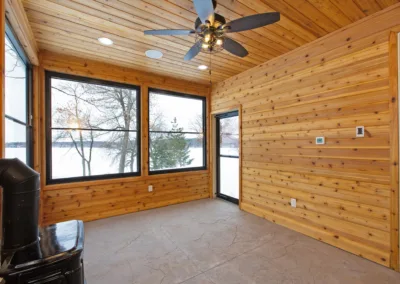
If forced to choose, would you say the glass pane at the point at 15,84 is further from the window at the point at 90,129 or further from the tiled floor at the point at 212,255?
the tiled floor at the point at 212,255

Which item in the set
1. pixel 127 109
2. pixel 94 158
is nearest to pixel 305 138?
pixel 127 109

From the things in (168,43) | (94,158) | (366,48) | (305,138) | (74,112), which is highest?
(168,43)

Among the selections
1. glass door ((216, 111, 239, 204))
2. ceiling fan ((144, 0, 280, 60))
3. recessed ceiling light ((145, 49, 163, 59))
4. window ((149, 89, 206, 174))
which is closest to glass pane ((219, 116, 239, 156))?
glass door ((216, 111, 239, 204))

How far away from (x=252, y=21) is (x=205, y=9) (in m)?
0.45

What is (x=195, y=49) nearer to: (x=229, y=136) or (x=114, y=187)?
(x=229, y=136)

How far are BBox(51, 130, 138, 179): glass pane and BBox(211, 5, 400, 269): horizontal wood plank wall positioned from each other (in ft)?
8.15

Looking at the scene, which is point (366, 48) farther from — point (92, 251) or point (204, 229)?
point (92, 251)

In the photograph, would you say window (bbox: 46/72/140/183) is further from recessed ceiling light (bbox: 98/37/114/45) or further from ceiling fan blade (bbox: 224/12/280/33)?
ceiling fan blade (bbox: 224/12/280/33)

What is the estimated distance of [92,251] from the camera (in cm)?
248

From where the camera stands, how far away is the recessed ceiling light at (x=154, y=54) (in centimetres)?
308

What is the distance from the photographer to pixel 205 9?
1.64 meters

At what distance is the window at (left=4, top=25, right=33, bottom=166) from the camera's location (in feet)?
7.09

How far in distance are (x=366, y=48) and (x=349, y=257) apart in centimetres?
247

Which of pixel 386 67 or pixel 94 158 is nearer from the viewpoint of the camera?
pixel 386 67
